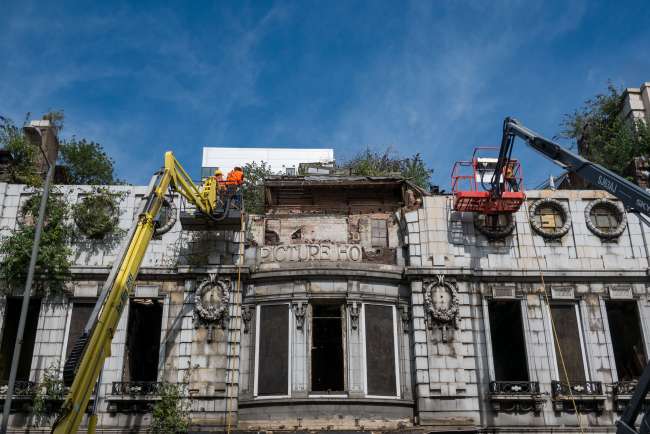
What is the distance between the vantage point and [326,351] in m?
22.6

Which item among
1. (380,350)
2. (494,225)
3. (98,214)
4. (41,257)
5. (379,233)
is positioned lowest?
(380,350)

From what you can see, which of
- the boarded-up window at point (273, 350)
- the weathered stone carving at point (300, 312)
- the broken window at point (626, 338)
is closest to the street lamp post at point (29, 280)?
the boarded-up window at point (273, 350)

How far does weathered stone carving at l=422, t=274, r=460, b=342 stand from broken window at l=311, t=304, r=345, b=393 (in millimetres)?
2967

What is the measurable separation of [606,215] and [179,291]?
1539 cm

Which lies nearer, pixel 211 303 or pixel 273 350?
pixel 273 350

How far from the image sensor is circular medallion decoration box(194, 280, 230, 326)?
22.1 metres

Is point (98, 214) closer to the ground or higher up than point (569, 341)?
higher up

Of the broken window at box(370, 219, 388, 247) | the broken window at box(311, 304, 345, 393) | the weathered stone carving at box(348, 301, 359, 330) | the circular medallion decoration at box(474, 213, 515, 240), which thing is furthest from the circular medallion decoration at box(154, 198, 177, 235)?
the circular medallion decoration at box(474, 213, 515, 240)

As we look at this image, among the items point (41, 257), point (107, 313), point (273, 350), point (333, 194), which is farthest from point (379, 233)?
point (41, 257)

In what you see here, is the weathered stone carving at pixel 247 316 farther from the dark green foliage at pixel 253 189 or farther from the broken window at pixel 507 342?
the dark green foliage at pixel 253 189

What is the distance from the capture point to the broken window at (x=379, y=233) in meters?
24.2

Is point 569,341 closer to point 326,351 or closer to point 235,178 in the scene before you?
point 326,351

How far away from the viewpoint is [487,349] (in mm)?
22172

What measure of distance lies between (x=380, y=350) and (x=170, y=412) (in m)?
6.85
